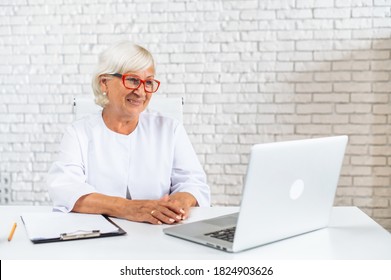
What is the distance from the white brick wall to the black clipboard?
80.2 inches

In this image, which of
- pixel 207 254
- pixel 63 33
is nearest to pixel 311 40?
pixel 63 33

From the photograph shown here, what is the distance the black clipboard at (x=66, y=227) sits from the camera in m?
1.45

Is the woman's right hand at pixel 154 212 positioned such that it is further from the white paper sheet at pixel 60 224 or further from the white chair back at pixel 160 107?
the white chair back at pixel 160 107

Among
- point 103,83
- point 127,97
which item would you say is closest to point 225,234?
point 127,97

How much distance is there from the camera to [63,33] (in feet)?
12.2

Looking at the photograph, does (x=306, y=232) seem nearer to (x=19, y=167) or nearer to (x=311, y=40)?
(x=311, y=40)

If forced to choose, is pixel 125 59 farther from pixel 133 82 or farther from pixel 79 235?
pixel 79 235

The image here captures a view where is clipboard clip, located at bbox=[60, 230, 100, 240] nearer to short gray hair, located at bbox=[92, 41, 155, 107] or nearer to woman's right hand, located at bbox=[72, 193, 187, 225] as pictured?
woman's right hand, located at bbox=[72, 193, 187, 225]

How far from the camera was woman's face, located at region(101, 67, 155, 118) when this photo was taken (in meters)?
2.13

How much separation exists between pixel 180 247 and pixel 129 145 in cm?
83

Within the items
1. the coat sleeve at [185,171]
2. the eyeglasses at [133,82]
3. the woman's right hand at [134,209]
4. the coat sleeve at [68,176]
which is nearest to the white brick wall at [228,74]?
the coat sleeve at [185,171]

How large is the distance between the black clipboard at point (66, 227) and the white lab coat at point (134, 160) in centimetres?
31

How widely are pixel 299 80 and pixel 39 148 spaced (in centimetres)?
183

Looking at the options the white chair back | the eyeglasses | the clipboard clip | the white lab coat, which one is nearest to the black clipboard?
the clipboard clip
